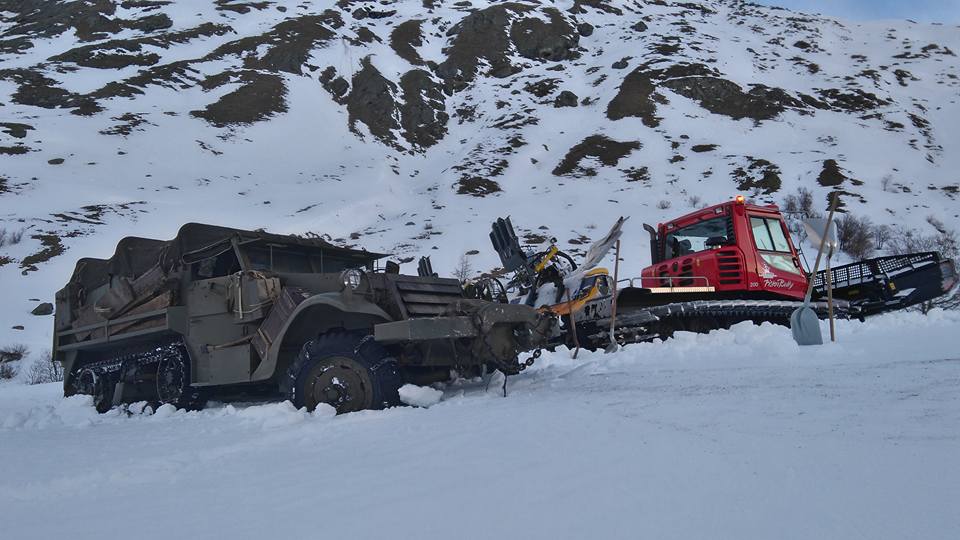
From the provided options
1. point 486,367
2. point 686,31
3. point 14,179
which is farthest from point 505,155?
point 486,367

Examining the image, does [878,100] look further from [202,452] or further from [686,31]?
[202,452]

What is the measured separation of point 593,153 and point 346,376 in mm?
41005

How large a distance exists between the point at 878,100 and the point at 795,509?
58.7 meters

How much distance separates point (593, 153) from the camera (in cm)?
4431

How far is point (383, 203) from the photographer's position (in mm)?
37938

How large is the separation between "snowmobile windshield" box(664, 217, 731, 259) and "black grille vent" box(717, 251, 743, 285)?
0.21m

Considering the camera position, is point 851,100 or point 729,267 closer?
point 729,267

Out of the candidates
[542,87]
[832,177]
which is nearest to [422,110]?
[542,87]

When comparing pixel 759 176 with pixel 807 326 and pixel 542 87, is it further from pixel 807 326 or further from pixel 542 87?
pixel 807 326

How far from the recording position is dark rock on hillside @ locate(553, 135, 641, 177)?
4191 cm

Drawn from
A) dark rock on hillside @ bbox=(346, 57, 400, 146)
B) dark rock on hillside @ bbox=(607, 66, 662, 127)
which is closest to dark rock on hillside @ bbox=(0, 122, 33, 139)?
dark rock on hillside @ bbox=(346, 57, 400, 146)

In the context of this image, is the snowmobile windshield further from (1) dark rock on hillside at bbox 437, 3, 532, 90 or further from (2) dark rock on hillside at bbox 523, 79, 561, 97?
(1) dark rock on hillside at bbox 437, 3, 532, 90

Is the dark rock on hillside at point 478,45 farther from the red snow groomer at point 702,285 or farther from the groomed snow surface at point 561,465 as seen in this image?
the groomed snow surface at point 561,465

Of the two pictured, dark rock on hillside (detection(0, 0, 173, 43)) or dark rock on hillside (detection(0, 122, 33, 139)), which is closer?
dark rock on hillside (detection(0, 122, 33, 139))
